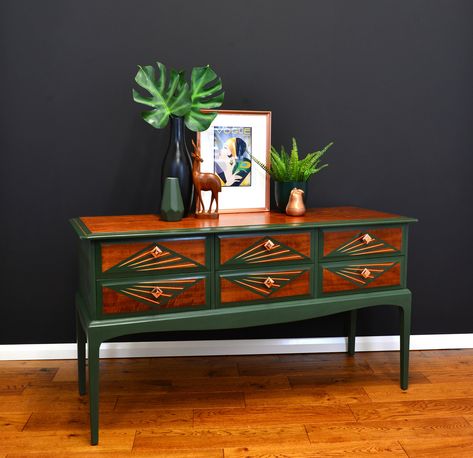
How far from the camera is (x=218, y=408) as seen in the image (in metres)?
2.22

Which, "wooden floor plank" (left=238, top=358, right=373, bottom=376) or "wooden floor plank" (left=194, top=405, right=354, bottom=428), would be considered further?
"wooden floor plank" (left=238, top=358, right=373, bottom=376)

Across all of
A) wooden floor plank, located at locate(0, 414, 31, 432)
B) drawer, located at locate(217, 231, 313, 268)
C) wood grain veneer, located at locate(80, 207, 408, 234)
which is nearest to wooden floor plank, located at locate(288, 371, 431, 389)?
drawer, located at locate(217, 231, 313, 268)

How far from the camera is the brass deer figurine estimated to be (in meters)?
2.22

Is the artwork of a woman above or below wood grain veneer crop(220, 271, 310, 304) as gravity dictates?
above

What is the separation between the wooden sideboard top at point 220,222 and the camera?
197cm

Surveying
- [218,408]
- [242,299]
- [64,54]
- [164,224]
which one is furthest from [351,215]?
[64,54]

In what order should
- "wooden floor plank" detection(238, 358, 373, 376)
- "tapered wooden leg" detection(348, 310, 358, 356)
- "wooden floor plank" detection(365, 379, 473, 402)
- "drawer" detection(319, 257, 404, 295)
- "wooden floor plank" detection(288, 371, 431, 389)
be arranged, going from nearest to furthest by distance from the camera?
1. "drawer" detection(319, 257, 404, 295)
2. "wooden floor plank" detection(365, 379, 473, 402)
3. "wooden floor plank" detection(288, 371, 431, 389)
4. "wooden floor plank" detection(238, 358, 373, 376)
5. "tapered wooden leg" detection(348, 310, 358, 356)

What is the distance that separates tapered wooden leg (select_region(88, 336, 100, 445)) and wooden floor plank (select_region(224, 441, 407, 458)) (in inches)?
17.5

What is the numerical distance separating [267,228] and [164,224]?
14.6 inches

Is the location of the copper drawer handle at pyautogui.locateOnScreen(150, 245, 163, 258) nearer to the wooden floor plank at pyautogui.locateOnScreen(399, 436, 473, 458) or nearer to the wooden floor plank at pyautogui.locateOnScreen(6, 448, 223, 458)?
the wooden floor plank at pyautogui.locateOnScreen(6, 448, 223, 458)

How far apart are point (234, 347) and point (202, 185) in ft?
2.93

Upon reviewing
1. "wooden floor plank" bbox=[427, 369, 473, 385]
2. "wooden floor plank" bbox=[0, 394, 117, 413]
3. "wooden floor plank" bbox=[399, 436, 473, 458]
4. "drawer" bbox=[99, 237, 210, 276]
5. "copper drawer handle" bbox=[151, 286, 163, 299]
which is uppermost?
"drawer" bbox=[99, 237, 210, 276]

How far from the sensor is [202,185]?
2.22m

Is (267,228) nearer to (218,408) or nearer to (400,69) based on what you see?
(218,408)
